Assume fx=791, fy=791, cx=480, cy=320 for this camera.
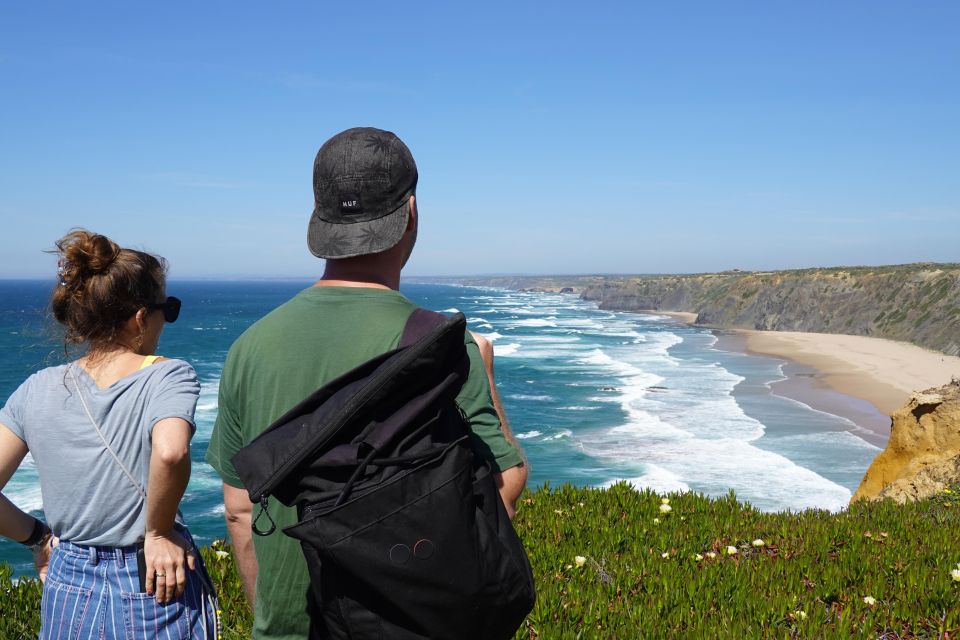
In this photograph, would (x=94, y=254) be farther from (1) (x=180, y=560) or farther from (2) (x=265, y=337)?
(1) (x=180, y=560)

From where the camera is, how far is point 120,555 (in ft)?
7.98

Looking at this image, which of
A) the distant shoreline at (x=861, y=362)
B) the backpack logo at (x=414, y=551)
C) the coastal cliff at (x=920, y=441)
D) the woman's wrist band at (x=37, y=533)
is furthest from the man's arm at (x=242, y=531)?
the distant shoreline at (x=861, y=362)

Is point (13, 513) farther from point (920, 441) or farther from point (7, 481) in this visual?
point (920, 441)

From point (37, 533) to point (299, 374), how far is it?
1384mm

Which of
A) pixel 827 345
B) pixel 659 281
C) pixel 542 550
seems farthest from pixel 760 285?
pixel 542 550

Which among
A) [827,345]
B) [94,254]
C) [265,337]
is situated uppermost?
[94,254]

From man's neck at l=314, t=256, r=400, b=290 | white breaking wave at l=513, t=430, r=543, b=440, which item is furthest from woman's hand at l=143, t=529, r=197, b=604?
white breaking wave at l=513, t=430, r=543, b=440

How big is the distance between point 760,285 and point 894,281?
1863cm

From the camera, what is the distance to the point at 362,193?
6.56 feet

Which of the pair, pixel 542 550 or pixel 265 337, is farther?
pixel 542 550

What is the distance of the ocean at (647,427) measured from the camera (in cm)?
1991

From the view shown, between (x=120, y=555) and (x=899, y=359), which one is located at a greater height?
(x=120, y=555)

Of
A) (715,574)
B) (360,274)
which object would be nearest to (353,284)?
(360,274)

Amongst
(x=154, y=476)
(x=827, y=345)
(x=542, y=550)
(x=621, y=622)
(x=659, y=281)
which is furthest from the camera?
(x=659, y=281)
